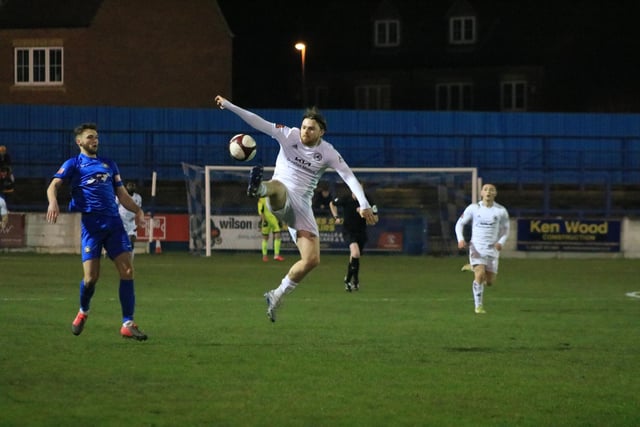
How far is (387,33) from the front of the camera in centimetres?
6875

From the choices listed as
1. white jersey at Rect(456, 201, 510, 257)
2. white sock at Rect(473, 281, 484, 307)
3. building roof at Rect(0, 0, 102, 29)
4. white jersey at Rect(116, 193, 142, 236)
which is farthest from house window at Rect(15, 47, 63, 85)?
white sock at Rect(473, 281, 484, 307)

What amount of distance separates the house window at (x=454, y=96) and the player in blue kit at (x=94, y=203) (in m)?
54.4

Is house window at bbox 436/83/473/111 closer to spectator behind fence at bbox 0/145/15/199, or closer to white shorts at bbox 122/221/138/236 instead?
spectator behind fence at bbox 0/145/15/199

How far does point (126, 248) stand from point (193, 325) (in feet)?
7.97

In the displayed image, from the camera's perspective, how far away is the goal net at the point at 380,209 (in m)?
34.1

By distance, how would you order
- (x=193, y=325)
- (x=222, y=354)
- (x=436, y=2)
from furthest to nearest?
1. (x=436, y=2)
2. (x=193, y=325)
3. (x=222, y=354)

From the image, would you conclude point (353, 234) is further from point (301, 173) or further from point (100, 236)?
point (100, 236)

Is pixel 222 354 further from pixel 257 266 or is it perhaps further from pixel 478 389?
pixel 257 266

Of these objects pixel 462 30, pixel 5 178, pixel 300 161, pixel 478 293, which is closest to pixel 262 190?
pixel 300 161

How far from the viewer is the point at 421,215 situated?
35.0 metres

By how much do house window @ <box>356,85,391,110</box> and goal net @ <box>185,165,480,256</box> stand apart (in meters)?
31.9

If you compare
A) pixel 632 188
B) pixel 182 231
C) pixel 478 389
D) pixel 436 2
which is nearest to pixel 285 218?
pixel 478 389

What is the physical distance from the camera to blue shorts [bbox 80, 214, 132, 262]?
1234 centimetres

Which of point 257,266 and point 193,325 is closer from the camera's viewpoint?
point 193,325
